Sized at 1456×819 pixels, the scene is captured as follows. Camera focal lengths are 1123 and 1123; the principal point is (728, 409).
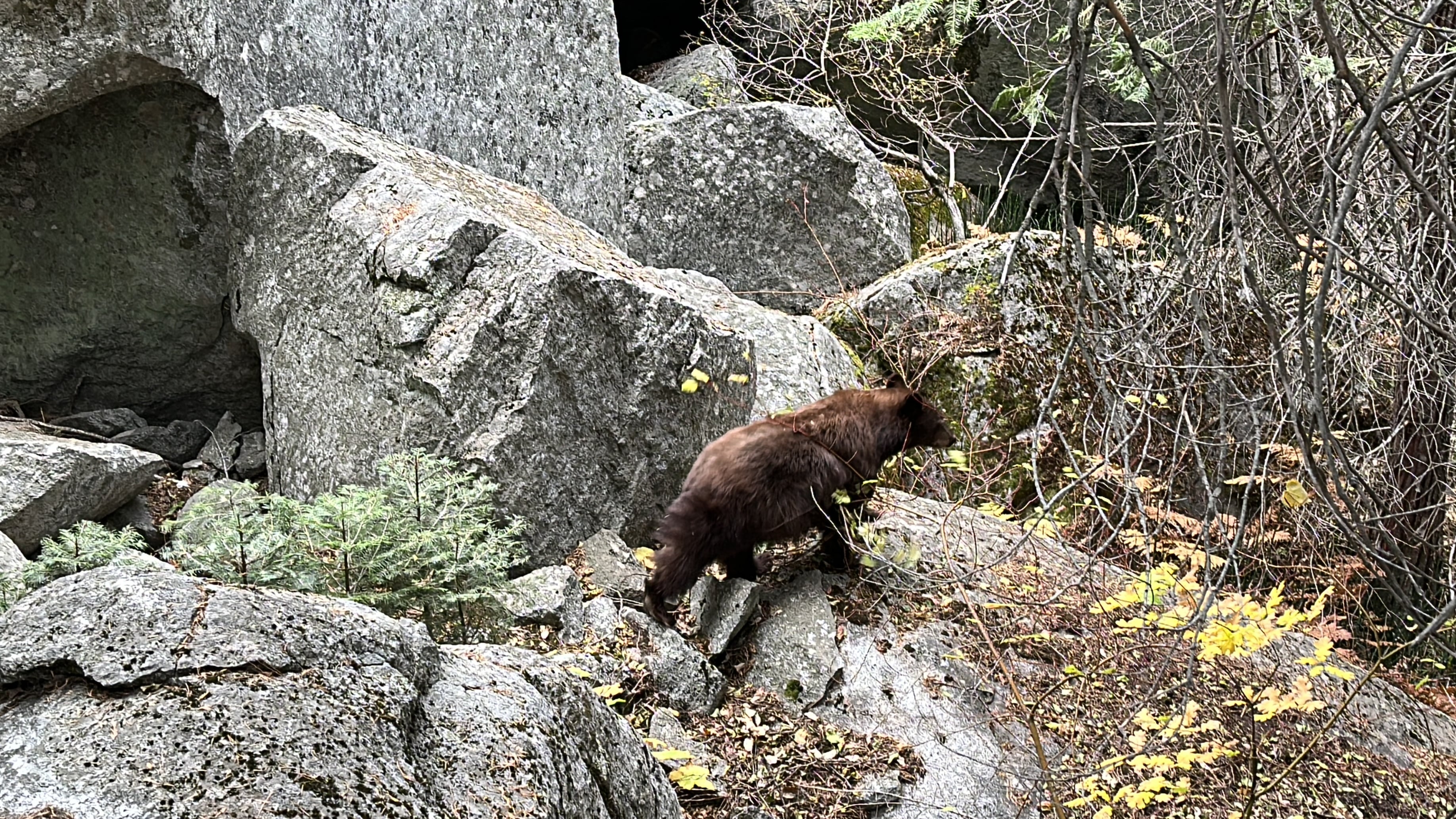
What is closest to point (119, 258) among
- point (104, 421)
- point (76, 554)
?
point (104, 421)

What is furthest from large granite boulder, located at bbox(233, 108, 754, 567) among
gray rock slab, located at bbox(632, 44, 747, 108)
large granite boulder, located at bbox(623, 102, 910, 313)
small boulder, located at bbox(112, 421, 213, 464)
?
gray rock slab, located at bbox(632, 44, 747, 108)

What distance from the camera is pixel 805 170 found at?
8.66m

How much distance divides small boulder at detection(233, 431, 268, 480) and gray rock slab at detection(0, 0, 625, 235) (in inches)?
67.6

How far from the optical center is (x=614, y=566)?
205 inches

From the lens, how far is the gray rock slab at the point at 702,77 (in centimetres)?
1073

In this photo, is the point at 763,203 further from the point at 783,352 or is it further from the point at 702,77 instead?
the point at 702,77

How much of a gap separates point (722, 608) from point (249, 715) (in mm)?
3042

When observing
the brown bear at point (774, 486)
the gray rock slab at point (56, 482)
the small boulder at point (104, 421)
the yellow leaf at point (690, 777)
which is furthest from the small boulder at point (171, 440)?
the yellow leaf at point (690, 777)

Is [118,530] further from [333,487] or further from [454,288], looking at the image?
[454,288]

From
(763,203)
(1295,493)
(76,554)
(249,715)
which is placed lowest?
(763,203)

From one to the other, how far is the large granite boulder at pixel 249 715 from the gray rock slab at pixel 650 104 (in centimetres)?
680

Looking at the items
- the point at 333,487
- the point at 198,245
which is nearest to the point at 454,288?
the point at 333,487

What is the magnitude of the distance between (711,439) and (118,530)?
2825mm

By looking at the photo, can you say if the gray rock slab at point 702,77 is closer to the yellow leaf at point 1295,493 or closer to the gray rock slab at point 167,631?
the yellow leaf at point 1295,493
